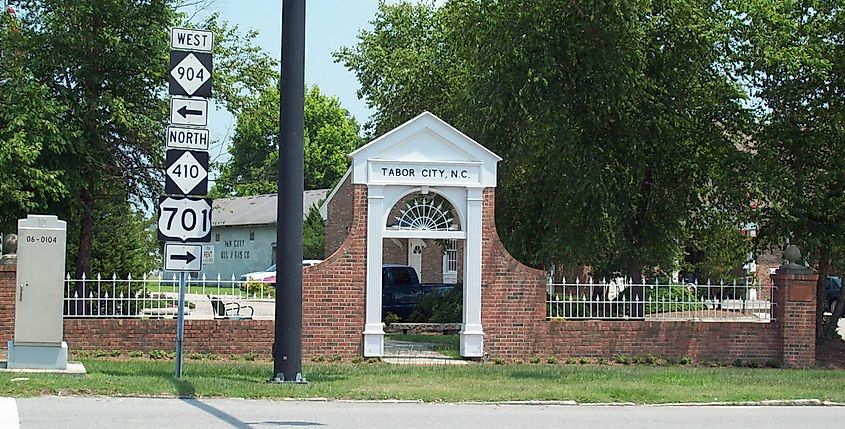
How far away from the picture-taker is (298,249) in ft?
49.9

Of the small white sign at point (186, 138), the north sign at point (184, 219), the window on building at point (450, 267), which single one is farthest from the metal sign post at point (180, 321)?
the window on building at point (450, 267)

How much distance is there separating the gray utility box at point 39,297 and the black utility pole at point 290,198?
128 inches

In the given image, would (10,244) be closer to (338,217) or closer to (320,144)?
(338,217)

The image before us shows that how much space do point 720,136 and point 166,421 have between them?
14205 millimetres

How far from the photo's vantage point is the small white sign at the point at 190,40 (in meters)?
15.1

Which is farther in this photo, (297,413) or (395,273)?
(395,273)

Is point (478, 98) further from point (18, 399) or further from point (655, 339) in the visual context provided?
point (18, 399)

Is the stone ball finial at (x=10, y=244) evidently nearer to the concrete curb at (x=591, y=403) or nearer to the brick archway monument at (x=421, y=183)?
the brick archway monument at (x=421, y=183)

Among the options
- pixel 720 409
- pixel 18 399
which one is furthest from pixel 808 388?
pixel 18 399

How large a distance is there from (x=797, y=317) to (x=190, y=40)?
12.2 m

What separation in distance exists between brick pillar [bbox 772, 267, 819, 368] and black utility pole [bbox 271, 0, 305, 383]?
393 inches

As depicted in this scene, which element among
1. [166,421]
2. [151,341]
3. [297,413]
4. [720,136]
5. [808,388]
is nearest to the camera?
[166,421]

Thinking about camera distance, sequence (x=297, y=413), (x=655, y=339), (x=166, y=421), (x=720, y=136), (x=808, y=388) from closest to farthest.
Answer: (x=166, y=421), (x=297, y=413), (x=808, y=388), (x=655, y=339), (x=720, y=136)

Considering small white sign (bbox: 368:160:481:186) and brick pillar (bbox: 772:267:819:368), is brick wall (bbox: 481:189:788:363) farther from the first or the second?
small white sign (bbox: 368:160:481:186)
